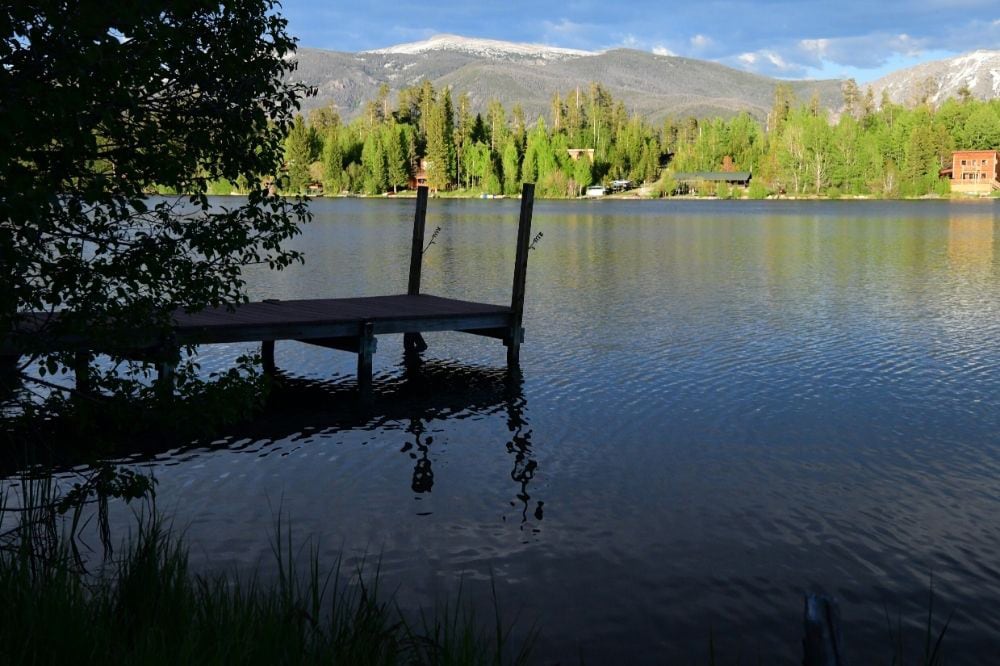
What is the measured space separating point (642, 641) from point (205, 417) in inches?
148

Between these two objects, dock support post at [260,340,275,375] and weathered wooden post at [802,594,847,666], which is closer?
weathered wooden post at [802,594,847,666]

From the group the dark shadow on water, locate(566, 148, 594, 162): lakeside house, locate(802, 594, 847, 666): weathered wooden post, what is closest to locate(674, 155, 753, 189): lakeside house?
locate(566, 148, 594, 162): lakeside house

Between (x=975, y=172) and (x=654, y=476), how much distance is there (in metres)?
161

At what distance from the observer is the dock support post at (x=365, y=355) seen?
16.4 metres

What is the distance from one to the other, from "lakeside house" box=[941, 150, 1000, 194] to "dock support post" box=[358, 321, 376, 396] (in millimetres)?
156839

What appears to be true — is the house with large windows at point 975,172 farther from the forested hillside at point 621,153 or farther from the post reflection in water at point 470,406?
the post reflection in water at point 470,406

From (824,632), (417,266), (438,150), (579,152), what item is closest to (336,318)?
(417,266)

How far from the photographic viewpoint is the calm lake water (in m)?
8.66

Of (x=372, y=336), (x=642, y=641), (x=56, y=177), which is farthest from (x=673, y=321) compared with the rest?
(x=56, y=177)

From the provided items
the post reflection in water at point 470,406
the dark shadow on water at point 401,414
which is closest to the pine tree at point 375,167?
the post reflection in water at point 470,406

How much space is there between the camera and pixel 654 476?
486 inches

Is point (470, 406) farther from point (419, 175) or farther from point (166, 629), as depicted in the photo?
point (419, 175)

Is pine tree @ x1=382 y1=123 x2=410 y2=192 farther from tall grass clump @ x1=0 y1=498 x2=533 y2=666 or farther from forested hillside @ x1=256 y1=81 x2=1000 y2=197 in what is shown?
tall grass clump @ x1=0 y1=498 x2=533 y2=666

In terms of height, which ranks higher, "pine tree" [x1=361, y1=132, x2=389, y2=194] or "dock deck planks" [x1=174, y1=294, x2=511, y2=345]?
"pine tree" [x1=361, y1=132, x2=389, y2=194]
